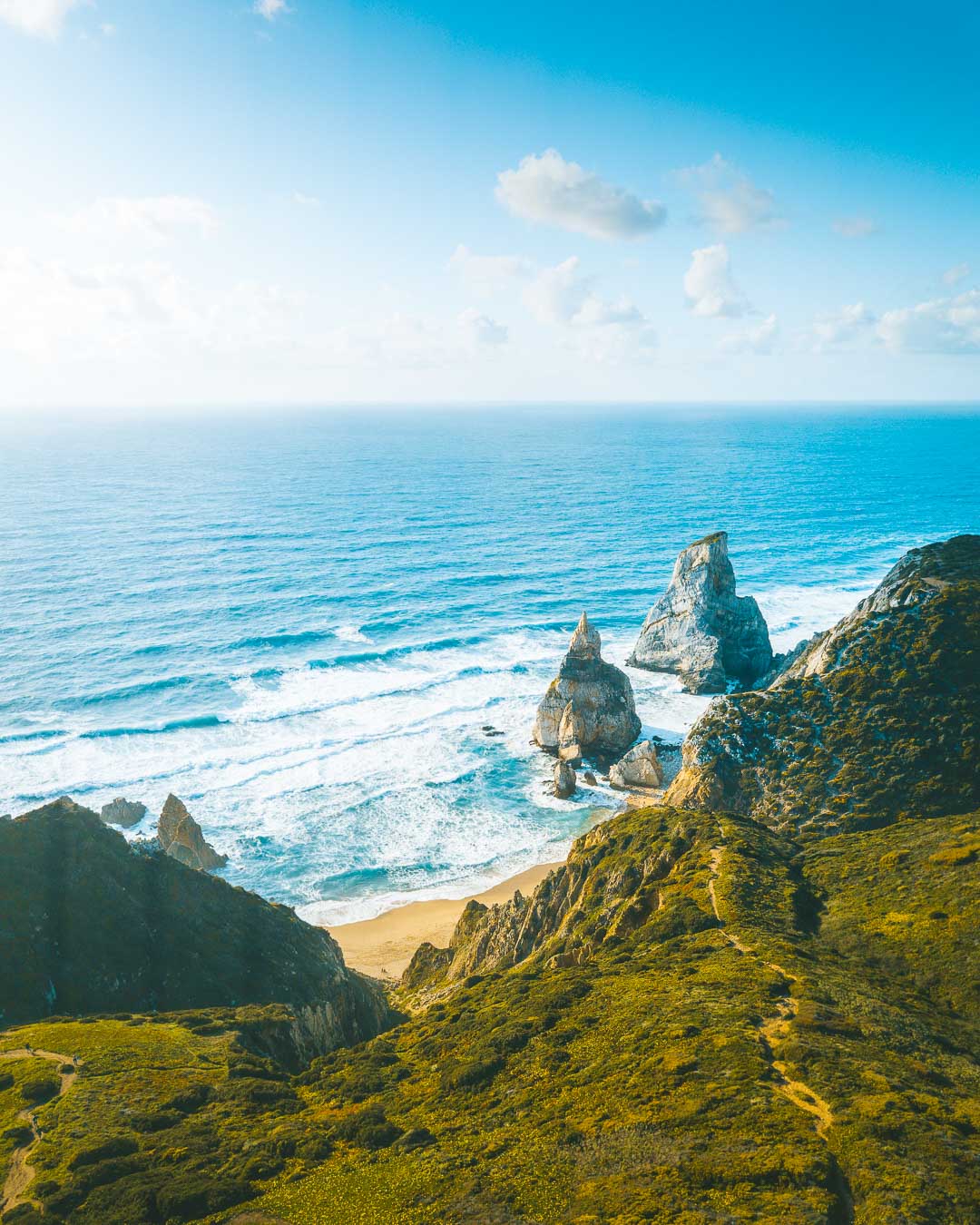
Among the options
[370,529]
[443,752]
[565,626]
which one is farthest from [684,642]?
[370,529]

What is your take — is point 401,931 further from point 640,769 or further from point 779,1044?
point 779,1044

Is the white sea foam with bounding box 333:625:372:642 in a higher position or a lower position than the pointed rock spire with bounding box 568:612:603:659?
lower

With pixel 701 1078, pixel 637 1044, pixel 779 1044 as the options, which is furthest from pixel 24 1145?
pixel 779 1044

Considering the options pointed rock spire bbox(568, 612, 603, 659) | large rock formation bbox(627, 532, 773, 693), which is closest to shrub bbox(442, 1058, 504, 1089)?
pointed rock spire bbox(568, 612, 603, 659)

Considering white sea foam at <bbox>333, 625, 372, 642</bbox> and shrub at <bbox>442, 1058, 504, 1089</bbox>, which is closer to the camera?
shrub at <bbox>442, 1058, 504, 1089</bbox>

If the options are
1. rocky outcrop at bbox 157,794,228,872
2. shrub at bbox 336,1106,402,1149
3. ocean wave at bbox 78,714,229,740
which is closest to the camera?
shrub at bbox 336,1106,402,1149

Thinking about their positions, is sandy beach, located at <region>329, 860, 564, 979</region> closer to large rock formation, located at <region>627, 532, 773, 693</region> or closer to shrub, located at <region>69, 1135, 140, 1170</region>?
shrub, located at <region>69, 1135, 140, 1170</region>
